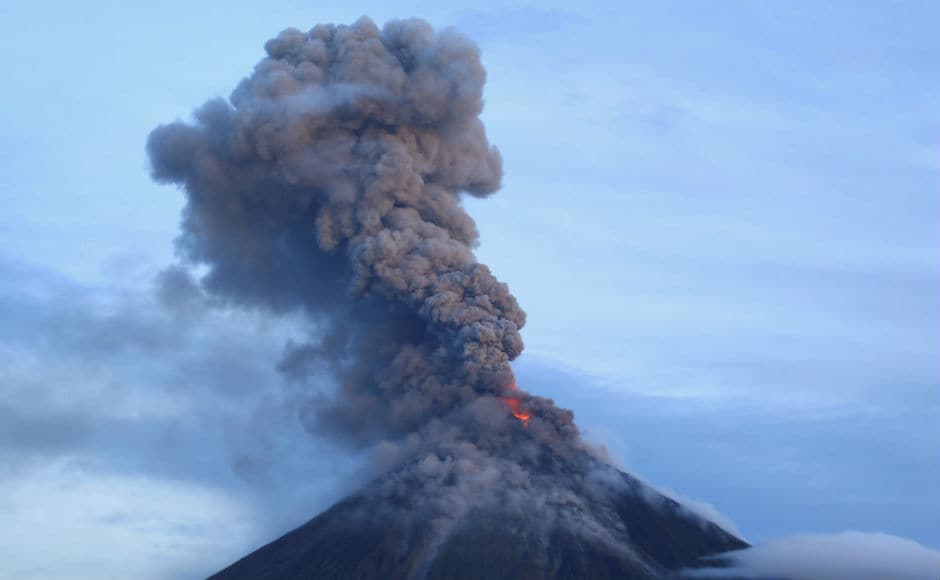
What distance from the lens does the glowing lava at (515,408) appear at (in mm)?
55219

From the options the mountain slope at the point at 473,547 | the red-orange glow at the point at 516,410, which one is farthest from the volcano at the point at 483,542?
the red-orange glow at the point at 516,410

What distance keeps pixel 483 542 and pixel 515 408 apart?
5.73 metres

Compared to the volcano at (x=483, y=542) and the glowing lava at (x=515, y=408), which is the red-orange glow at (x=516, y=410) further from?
the volcano at (x=483, y=542)

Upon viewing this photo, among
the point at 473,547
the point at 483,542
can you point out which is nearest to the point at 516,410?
the point at 483,542

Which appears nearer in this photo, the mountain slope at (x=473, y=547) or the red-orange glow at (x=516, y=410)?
the red-orange glow at (x=516, y=410)

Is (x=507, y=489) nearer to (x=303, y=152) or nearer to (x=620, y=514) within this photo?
(x=620, y=514)

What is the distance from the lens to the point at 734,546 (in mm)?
63406

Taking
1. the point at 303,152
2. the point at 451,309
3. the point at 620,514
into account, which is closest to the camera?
the point at 451,309

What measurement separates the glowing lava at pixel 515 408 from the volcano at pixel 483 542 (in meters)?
3.87

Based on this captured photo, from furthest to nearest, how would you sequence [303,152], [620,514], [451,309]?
[620,514] → [303,152] → [451,309]

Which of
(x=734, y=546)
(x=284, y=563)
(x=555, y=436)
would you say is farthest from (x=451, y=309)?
(x=734, y=546)

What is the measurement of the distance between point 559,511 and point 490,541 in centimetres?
334

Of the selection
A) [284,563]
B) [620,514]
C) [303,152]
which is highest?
[303,152]

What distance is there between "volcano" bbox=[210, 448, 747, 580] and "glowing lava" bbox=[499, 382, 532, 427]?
3870 millimetres
